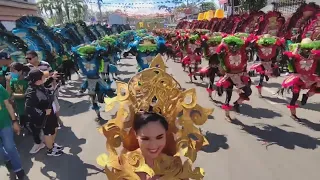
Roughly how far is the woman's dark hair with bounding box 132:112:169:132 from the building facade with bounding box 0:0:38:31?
2147cm

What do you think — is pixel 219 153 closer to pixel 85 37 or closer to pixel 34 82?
pixel 34 82

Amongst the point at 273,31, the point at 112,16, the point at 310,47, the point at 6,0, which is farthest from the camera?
the point at 112,16

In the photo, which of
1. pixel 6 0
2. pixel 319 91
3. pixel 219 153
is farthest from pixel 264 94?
pixel 6 0

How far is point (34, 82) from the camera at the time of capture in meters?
4.48

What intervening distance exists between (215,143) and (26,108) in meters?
3.11

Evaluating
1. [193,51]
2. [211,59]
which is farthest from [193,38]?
[211,59]

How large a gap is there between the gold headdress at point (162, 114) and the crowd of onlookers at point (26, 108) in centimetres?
222

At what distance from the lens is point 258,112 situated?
23.4ft

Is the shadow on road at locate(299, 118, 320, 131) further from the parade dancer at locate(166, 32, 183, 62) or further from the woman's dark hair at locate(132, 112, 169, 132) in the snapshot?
the woman's dark hair at locate(132, 112, 169, 132)

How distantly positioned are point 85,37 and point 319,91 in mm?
13766

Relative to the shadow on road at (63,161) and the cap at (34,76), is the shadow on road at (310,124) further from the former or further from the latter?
the cap at (34,76)

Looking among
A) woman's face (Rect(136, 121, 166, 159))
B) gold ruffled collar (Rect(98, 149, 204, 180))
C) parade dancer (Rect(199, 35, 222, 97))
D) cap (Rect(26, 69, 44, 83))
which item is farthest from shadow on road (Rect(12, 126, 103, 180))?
parade dancer (Rect(199, 35, 222, 97))

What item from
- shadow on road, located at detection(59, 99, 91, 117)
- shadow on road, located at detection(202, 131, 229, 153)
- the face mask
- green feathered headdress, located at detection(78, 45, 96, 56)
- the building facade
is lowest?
shadow on road, located at detection(202, 131, 229, 153)

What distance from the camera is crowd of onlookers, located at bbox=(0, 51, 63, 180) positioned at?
161 inches
